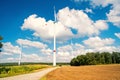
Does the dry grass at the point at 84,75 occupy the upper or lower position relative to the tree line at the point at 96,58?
lower

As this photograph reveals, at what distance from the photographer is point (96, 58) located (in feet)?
422

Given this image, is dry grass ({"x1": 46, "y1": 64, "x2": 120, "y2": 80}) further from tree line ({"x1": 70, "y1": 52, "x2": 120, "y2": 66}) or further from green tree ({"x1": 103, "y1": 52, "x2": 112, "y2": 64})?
green tree ({"x1": 103, "y1": 52, "x2": 112, "y2": 64})

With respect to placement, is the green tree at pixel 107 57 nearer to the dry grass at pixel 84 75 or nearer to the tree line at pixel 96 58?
the tree line at pixel 96 58

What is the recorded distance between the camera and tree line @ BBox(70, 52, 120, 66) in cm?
12245

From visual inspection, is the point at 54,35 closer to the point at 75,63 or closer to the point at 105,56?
the point at 75,63

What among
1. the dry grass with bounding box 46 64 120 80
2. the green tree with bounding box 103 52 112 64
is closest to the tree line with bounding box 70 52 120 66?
the green tree with bounding box 103 52 112 64

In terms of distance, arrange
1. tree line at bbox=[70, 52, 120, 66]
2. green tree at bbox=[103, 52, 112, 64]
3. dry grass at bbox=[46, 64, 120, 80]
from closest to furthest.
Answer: dry grass at bbox=[46, 64, 120, 80], tree line at bbox=[70, 52, 120, 66], green tree at bbox=[103, 52, 112, 64]

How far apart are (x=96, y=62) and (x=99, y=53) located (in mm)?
15514

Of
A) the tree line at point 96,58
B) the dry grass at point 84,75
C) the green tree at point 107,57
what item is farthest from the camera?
the green tree at point 107,57

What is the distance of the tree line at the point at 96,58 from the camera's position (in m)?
122

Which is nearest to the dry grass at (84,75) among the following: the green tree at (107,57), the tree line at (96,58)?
the tree line at (96,58)

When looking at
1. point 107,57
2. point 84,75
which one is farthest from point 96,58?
point 84,75

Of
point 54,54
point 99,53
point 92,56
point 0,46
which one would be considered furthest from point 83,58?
point 0,46

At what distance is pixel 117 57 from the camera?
13875 cm
